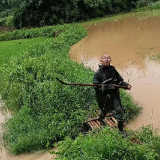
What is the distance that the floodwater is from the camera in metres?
6.45

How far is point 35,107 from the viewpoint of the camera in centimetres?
652

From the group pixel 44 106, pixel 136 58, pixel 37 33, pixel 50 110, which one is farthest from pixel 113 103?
pixel 37 33

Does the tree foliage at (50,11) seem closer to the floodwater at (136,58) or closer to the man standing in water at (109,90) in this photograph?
the floodwater at (136,58)

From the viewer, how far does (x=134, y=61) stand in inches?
404

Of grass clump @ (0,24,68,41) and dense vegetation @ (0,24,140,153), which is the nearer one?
dense vegetation @ (0,24,140,153)

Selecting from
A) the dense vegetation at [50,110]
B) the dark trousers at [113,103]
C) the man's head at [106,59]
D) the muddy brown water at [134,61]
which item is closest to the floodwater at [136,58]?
the muddy brown water at [134,61]

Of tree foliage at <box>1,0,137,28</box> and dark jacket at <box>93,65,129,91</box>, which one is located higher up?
tree foliage at <box>1,0,137,28</box>

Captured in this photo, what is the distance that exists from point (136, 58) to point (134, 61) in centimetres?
38

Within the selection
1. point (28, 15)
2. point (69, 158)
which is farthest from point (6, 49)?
point (69, 158)

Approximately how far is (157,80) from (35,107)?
361 centimetres

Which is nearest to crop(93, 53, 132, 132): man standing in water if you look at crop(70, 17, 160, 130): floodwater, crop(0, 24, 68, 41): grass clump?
crop(70, 17, 160, 130): floodwater

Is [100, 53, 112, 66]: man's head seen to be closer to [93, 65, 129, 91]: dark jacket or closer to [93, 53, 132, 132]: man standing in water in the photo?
[93, 53, 132, 132]: man standing in water

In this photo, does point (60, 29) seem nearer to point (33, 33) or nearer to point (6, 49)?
point (33, 33)

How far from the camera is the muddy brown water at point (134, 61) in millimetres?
5848
